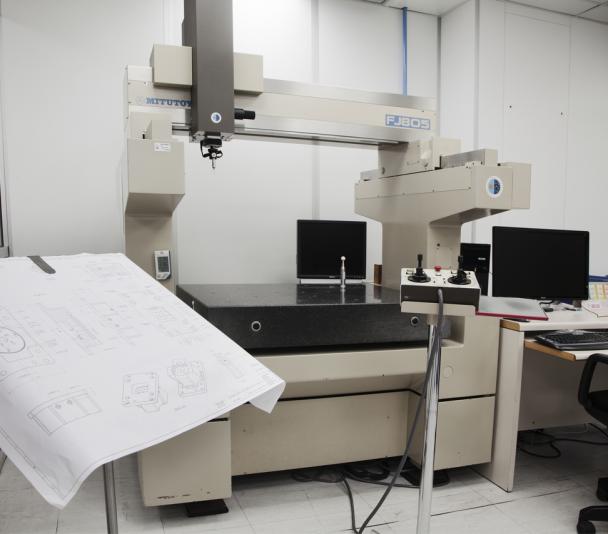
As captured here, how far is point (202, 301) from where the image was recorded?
2006 mm

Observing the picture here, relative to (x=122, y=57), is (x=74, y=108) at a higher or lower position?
lower

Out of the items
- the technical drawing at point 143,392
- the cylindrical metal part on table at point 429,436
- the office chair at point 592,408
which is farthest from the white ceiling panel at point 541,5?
the technical drawing at point 143,392

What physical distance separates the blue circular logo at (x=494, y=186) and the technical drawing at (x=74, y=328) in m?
1.61

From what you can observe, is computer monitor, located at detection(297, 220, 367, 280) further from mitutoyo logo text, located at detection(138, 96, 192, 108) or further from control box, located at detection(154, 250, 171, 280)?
mitutoyo logo text, located at detection(138, 96, 192, 108)

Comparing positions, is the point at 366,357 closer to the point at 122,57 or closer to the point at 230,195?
the point at 230,195

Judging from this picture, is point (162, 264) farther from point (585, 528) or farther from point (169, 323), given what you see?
point (585, 528)

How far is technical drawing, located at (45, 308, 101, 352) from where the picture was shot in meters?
1.06

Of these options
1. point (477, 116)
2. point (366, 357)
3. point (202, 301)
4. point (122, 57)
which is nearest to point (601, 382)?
point (366, 357)

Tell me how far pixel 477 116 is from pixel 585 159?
3.55ft

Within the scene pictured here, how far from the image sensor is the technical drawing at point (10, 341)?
977mm

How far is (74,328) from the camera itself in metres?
1.09

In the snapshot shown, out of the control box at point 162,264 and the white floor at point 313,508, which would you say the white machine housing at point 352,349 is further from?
the white floor at point 313,508

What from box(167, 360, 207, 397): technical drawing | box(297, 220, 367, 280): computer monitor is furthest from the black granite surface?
box(167, 360, 207, 397): technical drawing

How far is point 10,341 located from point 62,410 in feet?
0.69
